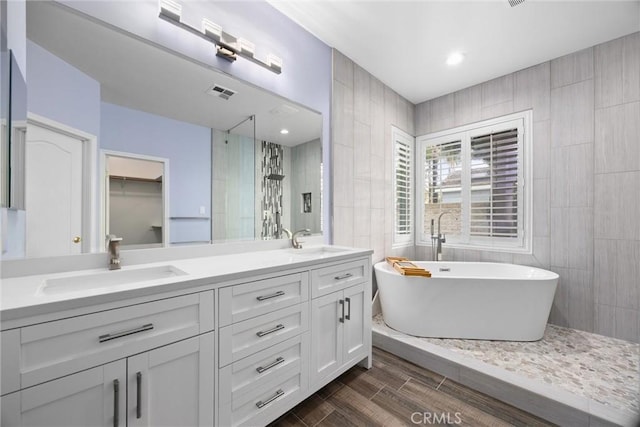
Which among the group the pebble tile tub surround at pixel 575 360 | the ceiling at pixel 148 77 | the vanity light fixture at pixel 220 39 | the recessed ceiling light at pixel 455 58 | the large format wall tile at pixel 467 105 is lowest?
the pebble tile tub surround at pixel 575 360

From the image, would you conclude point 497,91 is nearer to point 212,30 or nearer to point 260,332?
point 212,30

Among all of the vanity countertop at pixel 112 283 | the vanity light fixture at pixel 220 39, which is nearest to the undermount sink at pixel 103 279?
the vanity countertop at pixel 112 283

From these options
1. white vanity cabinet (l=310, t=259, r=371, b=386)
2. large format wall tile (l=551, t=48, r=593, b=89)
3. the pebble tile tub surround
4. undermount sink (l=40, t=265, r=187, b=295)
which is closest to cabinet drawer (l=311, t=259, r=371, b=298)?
white vanity cabinet (l=310, t=259, r=371, b=386)

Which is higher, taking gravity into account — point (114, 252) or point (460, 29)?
point (460, 29)

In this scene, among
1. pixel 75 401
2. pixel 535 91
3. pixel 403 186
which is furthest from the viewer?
pixel 403 186

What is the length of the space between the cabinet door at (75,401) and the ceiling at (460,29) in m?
2.35

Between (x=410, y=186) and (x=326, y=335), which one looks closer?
(x=326, y=335)

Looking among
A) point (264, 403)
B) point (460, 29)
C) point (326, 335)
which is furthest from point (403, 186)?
point (264, 403)

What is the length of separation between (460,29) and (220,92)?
1.97 m

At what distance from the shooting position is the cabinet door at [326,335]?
151 centimetres

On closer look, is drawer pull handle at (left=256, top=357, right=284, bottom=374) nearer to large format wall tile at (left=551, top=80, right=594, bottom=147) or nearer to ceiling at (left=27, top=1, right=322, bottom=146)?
ceiling at (left=27, top=1, right=322, bottom=146)

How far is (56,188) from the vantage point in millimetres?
1131

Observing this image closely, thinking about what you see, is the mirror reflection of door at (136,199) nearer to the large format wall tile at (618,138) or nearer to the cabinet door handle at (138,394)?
the cabinet door handle at (138,394)

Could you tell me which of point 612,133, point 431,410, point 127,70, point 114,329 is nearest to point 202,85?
point 127,70
